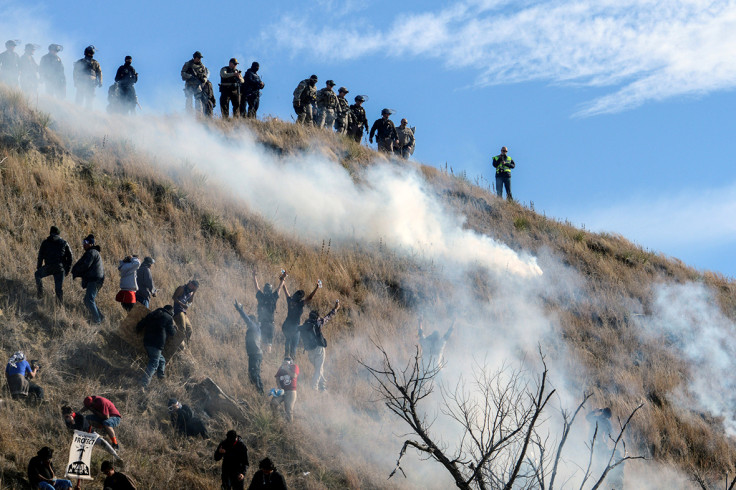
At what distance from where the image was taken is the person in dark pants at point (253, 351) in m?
12.8

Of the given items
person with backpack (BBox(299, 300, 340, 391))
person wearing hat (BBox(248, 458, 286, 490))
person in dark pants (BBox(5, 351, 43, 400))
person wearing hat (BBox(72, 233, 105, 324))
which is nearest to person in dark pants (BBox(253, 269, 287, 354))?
person with backpack (BBox(299, 300, 340, 391))

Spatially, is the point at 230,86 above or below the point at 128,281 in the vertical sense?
above

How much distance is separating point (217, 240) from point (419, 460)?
660cm

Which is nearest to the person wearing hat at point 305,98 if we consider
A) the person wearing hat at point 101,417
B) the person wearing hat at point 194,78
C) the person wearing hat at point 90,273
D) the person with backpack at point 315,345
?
the person wearing hat at point 194,78

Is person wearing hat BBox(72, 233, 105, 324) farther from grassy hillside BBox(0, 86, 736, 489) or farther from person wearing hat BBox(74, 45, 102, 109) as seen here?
person wearing hat BBox(74, 45, 102, 109)

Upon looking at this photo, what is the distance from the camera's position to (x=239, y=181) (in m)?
20.1

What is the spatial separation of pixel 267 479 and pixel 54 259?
5.46 m

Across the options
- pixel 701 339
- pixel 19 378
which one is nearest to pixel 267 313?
pixel 19 378

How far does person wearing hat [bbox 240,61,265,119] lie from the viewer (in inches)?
846

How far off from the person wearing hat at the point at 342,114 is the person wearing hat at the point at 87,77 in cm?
677

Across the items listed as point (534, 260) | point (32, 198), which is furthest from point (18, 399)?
point (534, 260)

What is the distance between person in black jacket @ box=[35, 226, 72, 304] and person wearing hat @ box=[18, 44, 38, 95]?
8.54 metres

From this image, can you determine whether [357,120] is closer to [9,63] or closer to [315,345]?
[9,63]

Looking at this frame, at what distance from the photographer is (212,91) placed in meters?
21.4
